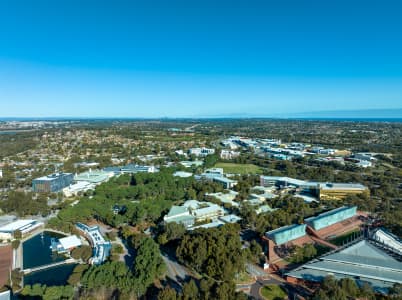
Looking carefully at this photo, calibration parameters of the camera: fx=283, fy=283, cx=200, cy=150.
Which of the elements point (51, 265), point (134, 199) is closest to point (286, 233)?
point (51, 265)

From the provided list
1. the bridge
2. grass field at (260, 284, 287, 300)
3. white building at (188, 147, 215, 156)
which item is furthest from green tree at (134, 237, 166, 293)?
white building at (188, 147, 215, 156)

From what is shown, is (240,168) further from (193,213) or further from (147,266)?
(147,266)

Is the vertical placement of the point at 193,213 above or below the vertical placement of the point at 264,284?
above

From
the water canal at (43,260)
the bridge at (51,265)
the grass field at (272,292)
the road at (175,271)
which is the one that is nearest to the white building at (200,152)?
the water canal at (43,260)

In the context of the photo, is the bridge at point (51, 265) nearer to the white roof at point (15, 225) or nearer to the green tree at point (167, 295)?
the white roof at point (15, 225)

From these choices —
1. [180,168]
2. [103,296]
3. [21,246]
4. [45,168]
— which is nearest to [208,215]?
[103,296]

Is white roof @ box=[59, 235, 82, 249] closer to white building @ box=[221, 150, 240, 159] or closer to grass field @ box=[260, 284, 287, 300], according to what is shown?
grass field @ box=[260, 284, 287, 300]

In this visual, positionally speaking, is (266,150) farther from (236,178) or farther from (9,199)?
(9,199)
